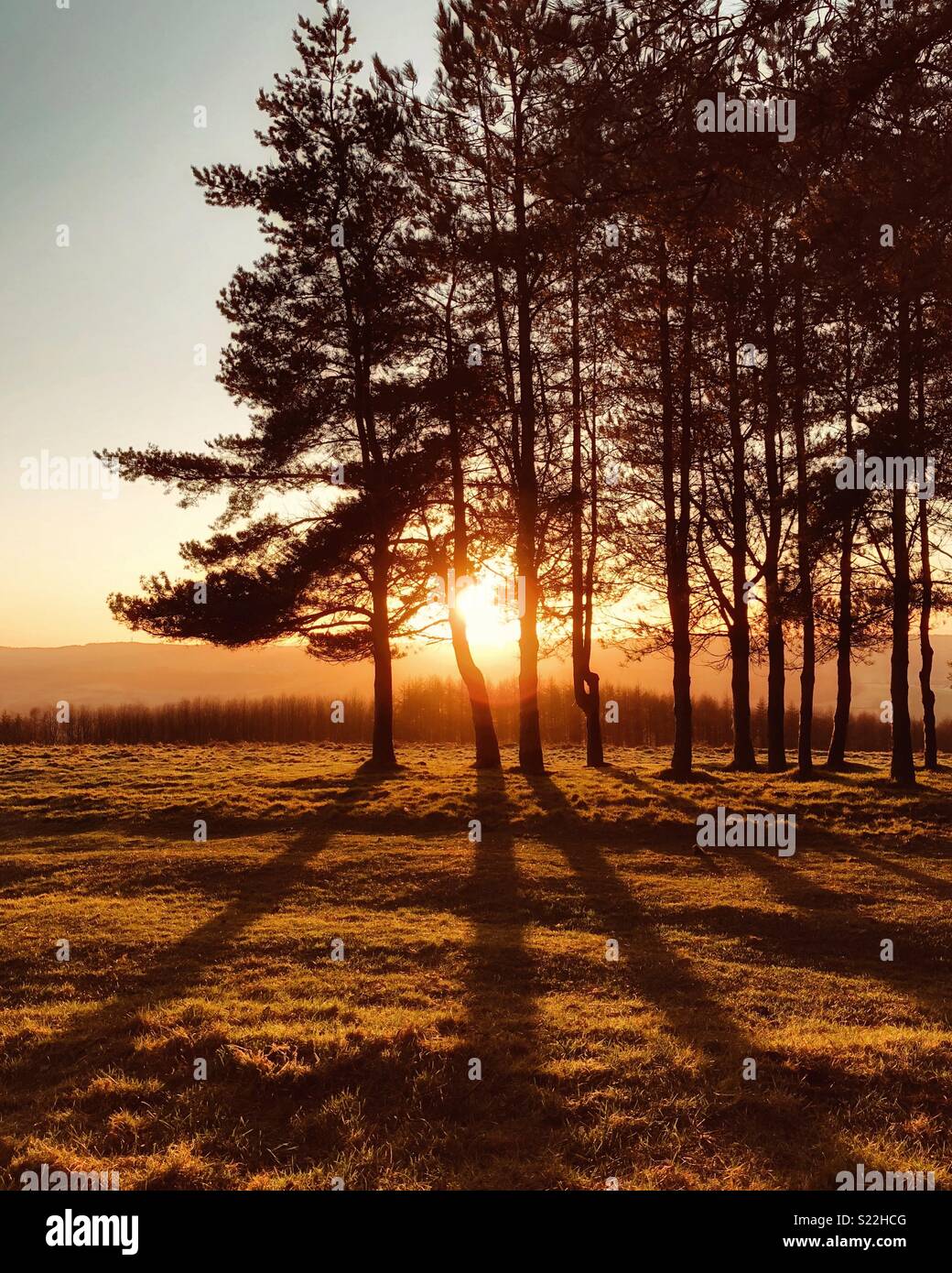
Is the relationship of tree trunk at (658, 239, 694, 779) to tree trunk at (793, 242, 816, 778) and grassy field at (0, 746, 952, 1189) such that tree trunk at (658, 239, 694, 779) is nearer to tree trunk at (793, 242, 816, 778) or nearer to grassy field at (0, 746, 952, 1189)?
tree trunk at (793, 242, 816, 778)

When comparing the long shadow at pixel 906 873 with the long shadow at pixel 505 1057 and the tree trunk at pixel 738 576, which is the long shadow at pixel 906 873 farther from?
the tree trunk at pixel 738 576

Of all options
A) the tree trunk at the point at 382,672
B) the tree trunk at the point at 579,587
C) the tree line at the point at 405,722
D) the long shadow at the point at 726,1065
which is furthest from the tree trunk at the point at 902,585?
the tree line at the point at 405,722

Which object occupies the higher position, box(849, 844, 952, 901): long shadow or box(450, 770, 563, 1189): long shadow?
box(450, 770, 563, 1189): long shadow

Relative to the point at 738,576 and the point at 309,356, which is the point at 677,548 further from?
the point at 309,356

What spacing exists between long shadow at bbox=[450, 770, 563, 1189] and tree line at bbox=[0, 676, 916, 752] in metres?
24.8

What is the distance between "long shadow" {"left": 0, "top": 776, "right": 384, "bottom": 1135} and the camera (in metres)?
5.45

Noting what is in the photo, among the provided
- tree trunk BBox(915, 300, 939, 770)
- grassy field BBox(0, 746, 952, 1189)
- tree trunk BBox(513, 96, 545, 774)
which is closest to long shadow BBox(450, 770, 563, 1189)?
grassy field BBox(0, 746, 952, 1189)

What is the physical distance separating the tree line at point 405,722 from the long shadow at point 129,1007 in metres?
23.1

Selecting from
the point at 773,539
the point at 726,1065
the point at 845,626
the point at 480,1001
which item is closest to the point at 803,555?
the point at 773,539

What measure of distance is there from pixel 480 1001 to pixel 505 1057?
121cm

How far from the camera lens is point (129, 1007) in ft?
22.0
